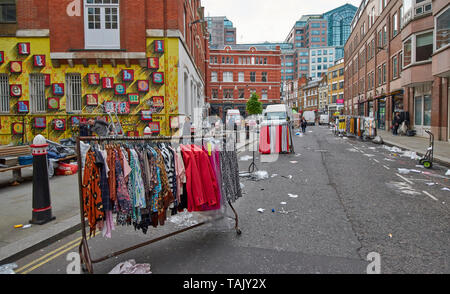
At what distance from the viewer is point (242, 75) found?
217 ft

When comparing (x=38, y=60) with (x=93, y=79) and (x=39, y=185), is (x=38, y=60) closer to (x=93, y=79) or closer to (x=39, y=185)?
(x=93, y=79)

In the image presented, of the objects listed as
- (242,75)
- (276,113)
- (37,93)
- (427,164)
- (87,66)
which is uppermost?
(242,75)

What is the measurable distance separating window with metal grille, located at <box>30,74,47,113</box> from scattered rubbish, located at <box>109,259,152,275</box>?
16.2m

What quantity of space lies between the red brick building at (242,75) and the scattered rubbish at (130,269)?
62555 millimetres

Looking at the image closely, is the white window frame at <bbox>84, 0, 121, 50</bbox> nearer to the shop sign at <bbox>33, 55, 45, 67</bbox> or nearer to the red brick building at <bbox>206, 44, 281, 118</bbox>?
the shop sign at <bbox>33, 55, 45, 67</bbox>

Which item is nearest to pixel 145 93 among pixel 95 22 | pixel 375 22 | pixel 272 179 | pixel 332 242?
pixel 95 22

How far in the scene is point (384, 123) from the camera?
3259 cm

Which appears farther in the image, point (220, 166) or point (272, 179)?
point (272, 179)

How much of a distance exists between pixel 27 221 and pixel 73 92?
13.6 meters

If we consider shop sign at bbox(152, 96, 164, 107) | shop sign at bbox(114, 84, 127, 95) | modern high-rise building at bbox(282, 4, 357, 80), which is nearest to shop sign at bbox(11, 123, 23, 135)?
shop sign at bbox(114, 84, 127, 95)

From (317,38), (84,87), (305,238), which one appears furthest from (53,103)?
(317,38)
